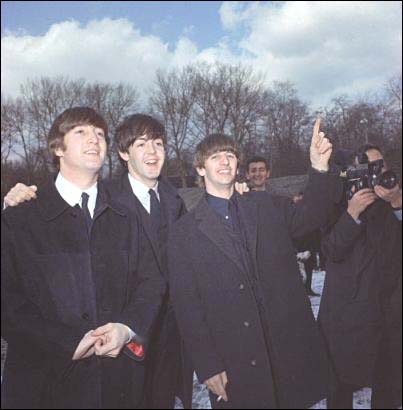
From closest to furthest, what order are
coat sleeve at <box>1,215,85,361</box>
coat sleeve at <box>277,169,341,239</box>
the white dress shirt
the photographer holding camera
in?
coat sleeve at <box>1,215,85,361</box> → coat sleeve at <box>277,169,341,239</box> → the photographer holding camera → the white dress shirt

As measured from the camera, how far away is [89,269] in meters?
1.79

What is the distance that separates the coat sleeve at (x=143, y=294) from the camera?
1.84 metres

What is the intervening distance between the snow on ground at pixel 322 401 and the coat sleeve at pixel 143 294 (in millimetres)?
1062

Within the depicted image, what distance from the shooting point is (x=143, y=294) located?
1958mm

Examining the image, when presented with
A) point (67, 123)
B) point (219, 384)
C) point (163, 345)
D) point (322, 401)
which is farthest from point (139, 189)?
point (322, 401)

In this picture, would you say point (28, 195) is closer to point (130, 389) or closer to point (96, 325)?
point (96, 325)

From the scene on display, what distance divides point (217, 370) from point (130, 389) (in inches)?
16.3

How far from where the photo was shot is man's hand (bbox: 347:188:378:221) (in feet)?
7.11

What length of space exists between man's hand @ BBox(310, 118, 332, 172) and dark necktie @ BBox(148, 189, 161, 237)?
94cm

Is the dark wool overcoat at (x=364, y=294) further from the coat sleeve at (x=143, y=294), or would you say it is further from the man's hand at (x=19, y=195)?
the man's hand at (x=19, y=195)

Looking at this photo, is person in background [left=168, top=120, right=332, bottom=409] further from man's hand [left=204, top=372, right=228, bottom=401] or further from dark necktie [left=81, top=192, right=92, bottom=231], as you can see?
dark necktie [left=81, top=192, right=92, bottom=231]

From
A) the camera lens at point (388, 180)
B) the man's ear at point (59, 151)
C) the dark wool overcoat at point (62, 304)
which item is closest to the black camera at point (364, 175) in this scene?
the camera lens at point (388, 180)

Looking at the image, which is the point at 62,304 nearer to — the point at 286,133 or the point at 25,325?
the point at 25,325

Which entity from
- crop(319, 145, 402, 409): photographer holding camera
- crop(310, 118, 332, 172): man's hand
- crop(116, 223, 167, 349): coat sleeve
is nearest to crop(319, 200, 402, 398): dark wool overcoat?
crop(319, 145, 402, 409): photographer holding camera
